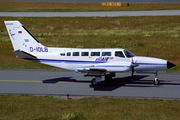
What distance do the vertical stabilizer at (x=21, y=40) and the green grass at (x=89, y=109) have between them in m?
6.06

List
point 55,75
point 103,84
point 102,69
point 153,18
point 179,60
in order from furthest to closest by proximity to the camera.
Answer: point 153,18 < point 179,60 < point 55,75 < point 103,84 < point 102,69

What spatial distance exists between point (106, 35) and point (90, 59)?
84.6ft

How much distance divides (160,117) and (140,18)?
158 ft

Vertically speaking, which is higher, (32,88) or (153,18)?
(153,18)

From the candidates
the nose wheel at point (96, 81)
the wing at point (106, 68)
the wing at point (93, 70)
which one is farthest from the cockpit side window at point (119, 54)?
the nose wheel at point (96, 81)

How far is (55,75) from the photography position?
2438 cm

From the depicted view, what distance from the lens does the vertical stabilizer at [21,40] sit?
21672 mm

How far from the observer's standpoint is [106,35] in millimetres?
45812

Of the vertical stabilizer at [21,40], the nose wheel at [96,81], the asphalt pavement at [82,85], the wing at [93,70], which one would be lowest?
the asphalt pavement at [82,85]

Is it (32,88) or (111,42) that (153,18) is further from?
(32,88)

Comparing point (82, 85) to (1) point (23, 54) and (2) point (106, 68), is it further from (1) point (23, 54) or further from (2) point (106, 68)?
(1) point (23, 54)

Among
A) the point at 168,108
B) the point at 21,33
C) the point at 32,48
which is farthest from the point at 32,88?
the point at 168,108

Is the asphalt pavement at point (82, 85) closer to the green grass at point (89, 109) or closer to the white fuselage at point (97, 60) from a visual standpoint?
the white fuselage at point (97, 60)

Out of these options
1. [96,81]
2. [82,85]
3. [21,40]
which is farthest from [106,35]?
[96,81]
